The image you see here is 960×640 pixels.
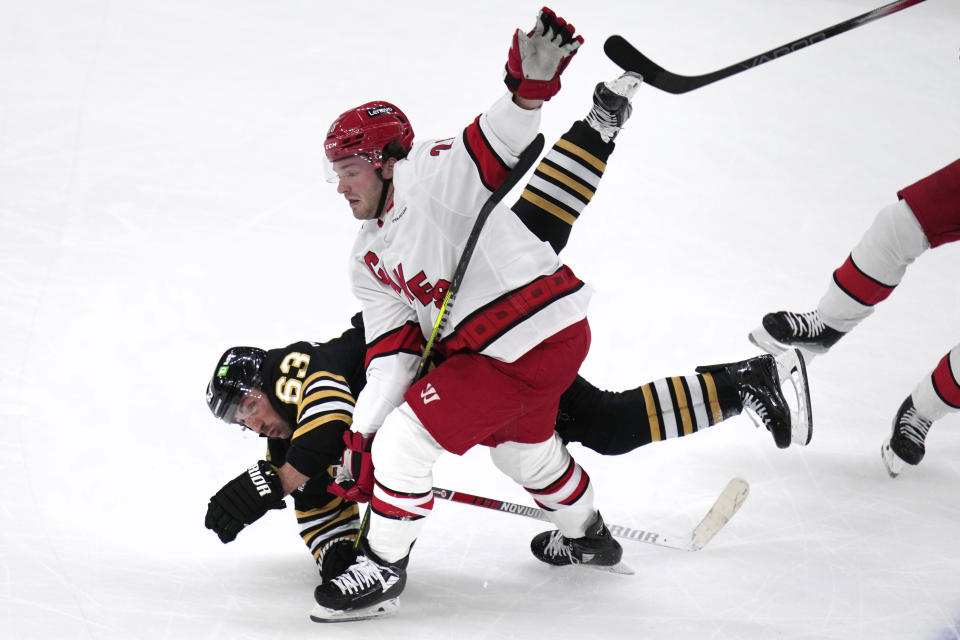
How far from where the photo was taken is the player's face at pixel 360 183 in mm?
2135

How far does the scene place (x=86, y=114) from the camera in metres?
4.38

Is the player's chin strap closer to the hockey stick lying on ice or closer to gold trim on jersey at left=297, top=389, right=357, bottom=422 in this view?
gold trim on jersey at left=297, top=389, right=357, bottom=422

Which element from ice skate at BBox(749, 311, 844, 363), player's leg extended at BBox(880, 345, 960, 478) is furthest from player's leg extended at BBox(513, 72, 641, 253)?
player's leg extended at BBox(880, 345, 960, 478)

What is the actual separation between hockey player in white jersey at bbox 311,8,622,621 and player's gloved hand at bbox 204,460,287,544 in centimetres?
19

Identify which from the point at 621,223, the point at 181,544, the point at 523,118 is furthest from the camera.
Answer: the point at 621,223

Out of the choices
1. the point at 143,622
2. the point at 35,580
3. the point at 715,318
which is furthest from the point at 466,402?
the point at 715,318

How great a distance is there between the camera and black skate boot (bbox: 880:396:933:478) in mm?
2820

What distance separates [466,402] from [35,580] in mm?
979

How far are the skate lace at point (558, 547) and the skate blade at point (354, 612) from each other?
44cm

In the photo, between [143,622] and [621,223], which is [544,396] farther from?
[621,223]

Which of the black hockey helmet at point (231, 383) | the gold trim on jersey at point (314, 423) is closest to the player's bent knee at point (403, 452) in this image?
the gold trim on jersey at point (314, 423)

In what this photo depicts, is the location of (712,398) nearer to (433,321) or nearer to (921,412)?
A: (433,321)

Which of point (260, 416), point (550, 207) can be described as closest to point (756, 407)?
point (550, 207)

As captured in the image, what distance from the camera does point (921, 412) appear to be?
2.84 m
